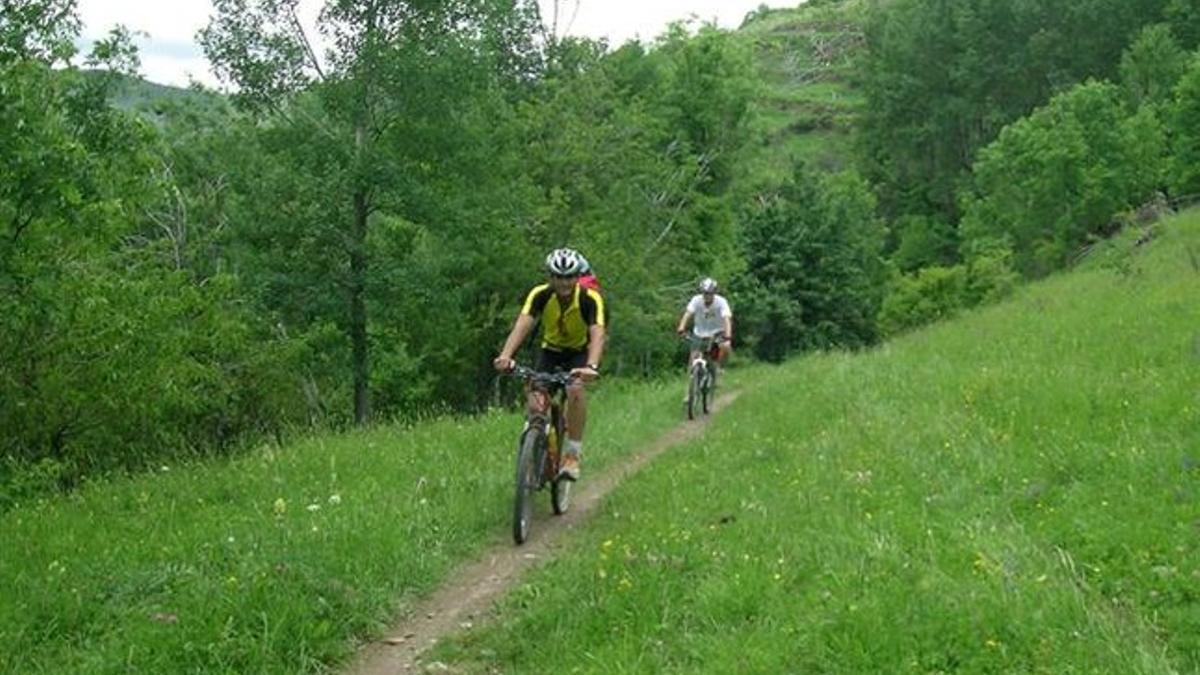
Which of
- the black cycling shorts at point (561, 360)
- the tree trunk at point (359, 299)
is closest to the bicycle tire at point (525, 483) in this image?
the black cycling shorts at point (561, 360)

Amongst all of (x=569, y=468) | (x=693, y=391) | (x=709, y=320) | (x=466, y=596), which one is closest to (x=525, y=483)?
(x=569, y=468)

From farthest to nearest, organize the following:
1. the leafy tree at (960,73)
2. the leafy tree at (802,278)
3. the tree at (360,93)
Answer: the leafy tree at (960,73)
the leafy tree at (802,278)
the tree at (360,93)

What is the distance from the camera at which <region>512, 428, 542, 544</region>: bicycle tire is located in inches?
319

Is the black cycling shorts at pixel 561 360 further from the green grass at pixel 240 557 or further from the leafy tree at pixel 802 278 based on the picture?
the leafy tree at pixel 802 278

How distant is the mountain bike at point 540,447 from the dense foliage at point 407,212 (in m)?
3.74

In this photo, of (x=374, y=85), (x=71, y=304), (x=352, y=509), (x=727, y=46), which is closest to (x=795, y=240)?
(x=727, y=46)

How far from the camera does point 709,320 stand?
16.7 metres

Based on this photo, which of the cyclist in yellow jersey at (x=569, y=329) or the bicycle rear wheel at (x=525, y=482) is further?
the cyclist in yellow jersey at (x=569, y=329)

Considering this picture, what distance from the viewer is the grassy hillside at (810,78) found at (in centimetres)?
9400

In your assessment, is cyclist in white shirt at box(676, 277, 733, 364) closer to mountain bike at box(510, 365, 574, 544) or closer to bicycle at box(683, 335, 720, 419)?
bicycle at box(683, 335, 720, 419)

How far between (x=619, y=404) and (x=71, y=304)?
8.51 metres

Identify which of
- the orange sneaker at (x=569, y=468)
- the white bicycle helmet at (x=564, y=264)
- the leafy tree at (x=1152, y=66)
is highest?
the leafy tree at (x=1152, y=66)

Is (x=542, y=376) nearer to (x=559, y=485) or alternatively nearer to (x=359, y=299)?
(x=559, y=485)

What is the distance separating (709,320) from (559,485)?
8.04m
